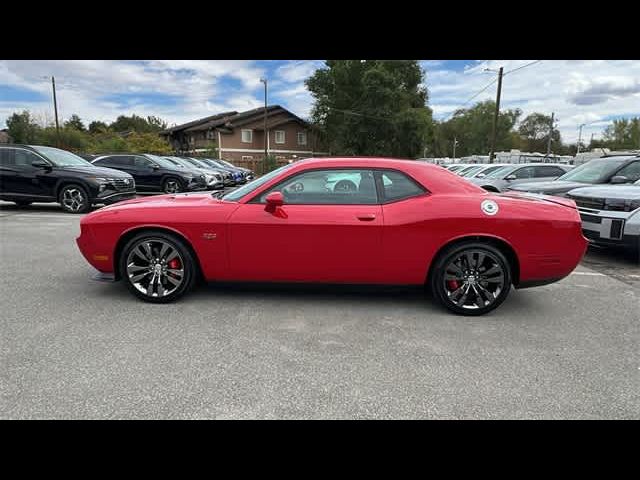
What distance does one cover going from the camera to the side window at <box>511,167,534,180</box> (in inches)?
449

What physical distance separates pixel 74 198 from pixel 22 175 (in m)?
1.30

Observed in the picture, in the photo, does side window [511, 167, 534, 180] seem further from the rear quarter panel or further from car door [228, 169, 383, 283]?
car door [228, 169, 383, 283]

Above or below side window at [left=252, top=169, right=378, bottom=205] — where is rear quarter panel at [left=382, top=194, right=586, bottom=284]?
below

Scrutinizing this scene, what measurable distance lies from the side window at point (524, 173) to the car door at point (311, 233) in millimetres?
9665

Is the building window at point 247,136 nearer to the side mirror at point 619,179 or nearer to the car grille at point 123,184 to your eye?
the car grille at point 123,184

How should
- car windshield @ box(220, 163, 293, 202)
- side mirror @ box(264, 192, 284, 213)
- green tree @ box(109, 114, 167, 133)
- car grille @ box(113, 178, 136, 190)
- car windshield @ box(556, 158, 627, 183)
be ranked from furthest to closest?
green tree @ box(109, 114, 167, 133) → car grille @ box(113, 178, 136, 190) → car windshield @ box(556, 158, 627, 183) → car windshield @ box(220, 163, 293, 202) → side mirror @ box(264, 192, 284, 213)

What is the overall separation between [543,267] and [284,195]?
8.51 ft

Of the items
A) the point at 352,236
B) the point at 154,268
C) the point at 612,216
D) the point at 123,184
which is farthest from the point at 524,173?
the point at 123,184

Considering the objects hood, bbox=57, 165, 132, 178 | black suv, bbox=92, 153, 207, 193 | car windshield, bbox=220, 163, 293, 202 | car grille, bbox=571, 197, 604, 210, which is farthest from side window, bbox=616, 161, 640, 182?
black suv, bbox=92, 153, 207, 193

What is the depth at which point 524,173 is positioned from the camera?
11430mm

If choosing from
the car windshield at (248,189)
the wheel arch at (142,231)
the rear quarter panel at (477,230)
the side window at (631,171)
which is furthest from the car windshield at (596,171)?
the wheel arch at (142,231)

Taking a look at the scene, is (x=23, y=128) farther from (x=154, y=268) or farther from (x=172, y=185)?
(x=154, y=268)

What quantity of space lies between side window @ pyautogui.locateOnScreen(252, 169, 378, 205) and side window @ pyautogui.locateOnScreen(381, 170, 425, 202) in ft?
0.38
